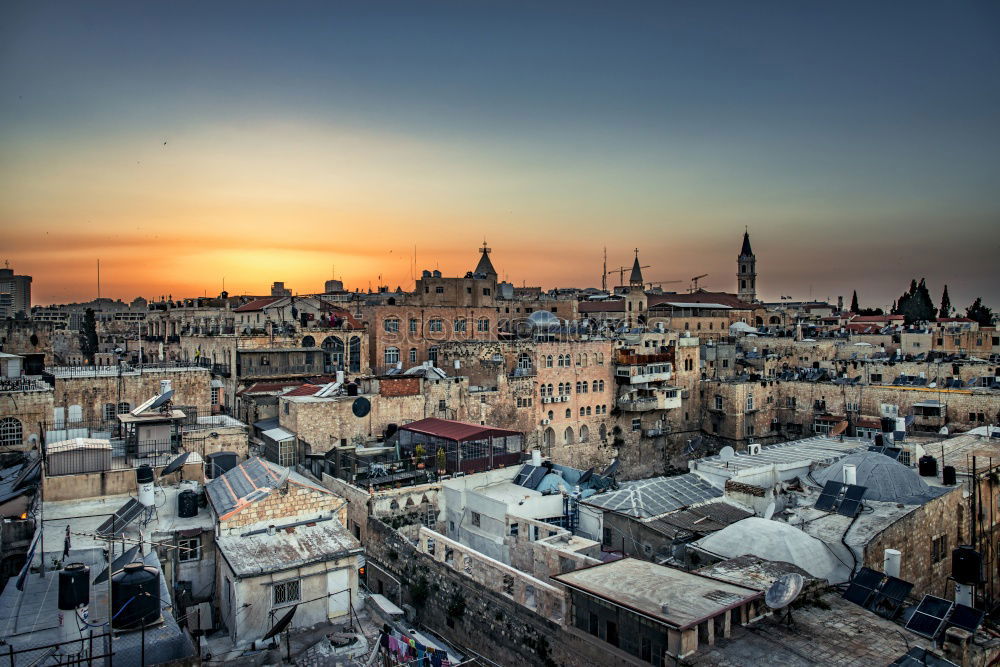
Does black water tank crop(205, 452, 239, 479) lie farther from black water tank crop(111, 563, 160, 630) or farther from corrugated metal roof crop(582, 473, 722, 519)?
corrugated metal roof crop(582, 473, 722, 519)

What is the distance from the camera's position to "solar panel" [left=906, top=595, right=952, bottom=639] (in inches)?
461

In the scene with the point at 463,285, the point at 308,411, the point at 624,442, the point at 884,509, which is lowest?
the point at 624,442

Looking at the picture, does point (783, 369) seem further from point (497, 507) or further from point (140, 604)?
point (140, 604)

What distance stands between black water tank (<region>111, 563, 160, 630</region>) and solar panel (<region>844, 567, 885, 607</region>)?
12.6 metres

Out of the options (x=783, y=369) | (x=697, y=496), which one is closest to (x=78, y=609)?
(x=697, y=496)

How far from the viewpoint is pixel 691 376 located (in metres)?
44.7

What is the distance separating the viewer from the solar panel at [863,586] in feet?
43.0

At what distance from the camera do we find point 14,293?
69.9 meters

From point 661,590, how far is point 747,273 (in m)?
96.7

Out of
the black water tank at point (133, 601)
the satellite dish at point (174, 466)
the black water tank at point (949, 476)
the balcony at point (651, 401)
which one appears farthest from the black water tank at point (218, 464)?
the balcony at point (651, 401)

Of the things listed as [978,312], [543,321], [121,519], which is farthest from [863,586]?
[978,312]

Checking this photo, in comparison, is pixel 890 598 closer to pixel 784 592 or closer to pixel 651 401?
pixel 784 592

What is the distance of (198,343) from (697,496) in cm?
2663

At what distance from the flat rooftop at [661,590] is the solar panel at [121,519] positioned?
951cm
